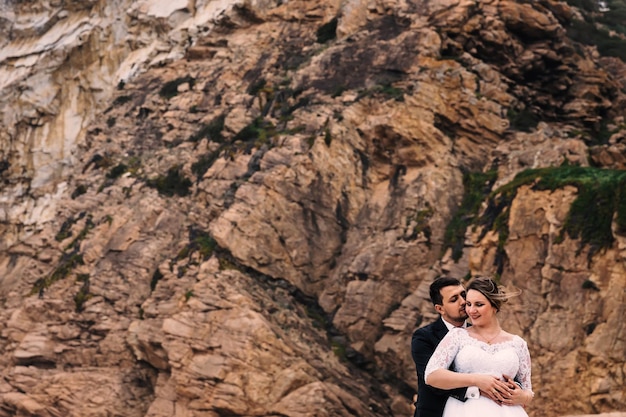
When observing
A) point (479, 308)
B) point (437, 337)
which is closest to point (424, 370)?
point (437, 337)

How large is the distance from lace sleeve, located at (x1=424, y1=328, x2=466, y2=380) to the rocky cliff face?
1245cm

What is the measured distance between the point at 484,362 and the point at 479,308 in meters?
0.34

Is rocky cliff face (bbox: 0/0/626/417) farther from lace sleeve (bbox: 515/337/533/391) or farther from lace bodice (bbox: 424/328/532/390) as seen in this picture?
lace bodice (bbox: 424/328/532/390)

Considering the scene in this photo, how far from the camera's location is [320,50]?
26625 mm

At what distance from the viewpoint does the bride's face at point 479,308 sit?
496cm

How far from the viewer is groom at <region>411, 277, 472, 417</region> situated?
17.0 feet

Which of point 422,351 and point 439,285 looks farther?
point 439,285

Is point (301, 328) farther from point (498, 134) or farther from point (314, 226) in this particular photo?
point (498, 134)

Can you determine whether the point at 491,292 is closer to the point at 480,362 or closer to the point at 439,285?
the point at 480,362

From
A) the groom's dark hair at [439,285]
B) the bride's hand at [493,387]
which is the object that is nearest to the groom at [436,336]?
the groom's dark hair at [439,285]

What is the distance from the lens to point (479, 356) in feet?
16.0

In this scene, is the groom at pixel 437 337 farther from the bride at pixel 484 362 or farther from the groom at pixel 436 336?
the bride at pixel 484 362

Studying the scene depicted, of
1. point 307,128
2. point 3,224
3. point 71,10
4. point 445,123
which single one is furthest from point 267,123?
point 71,10

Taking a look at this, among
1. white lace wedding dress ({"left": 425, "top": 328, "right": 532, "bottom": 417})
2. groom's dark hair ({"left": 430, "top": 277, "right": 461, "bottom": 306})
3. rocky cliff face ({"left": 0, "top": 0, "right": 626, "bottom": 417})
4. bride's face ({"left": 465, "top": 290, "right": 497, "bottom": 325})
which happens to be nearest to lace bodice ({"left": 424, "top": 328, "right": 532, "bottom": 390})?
white lace wedding dress ({"left": 425, "top": 328, "right": 532, "bottom": 417})
